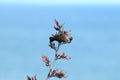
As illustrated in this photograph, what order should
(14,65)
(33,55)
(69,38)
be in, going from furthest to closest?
(33,55)
(14,65)
(69,38)

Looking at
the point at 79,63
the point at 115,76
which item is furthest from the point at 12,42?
the point at 115,76

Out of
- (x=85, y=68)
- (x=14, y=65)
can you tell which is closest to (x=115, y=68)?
(x=85, y=68)

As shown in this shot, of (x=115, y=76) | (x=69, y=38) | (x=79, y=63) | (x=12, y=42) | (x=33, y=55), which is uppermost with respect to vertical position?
(x=12, y=42)

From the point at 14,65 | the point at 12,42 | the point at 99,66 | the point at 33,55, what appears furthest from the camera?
the point at 12,42

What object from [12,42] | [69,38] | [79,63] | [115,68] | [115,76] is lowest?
[69,38]

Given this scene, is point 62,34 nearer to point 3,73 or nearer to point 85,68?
point 3,73

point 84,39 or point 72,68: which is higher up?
point 84,39

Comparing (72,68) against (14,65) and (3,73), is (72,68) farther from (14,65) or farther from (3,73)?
(3,73)

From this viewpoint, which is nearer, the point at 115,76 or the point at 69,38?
the point at 69,38

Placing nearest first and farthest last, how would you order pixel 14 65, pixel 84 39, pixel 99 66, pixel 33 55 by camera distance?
pixel 14 65
pixel 99 66
pixel 33 55
pixel 84 39
